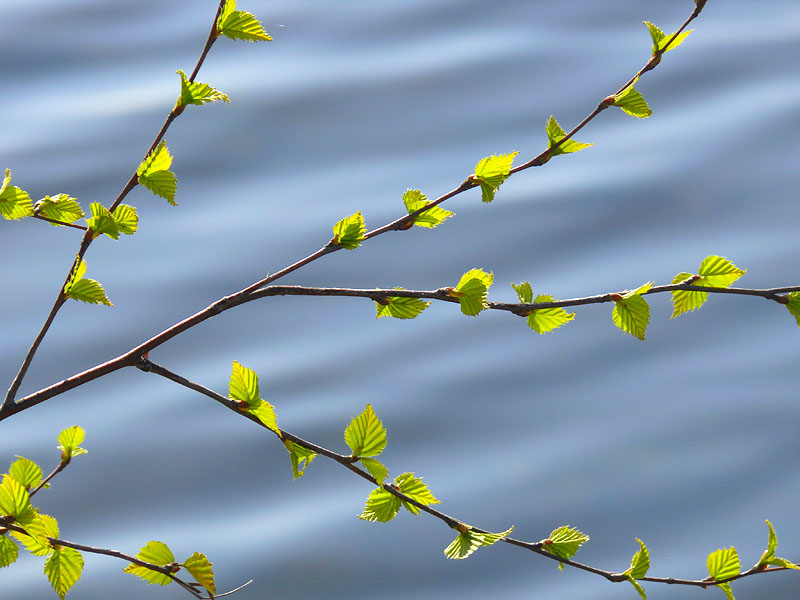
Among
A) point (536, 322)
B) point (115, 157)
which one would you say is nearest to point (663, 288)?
point (536, 322)

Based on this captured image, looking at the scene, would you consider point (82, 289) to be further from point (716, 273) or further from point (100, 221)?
point (716, 273)

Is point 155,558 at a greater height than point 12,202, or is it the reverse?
point 12,202

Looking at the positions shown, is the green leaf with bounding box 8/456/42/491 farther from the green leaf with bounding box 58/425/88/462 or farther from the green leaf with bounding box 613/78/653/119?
the green leaf with bounding box 613/78/653/119

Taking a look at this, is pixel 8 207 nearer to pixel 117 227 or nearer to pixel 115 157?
pixel 117 227

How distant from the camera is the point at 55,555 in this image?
9.7 inches

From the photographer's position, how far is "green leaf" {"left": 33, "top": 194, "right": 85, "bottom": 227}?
282 millimetres

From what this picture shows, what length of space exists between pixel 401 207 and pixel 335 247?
0.50m

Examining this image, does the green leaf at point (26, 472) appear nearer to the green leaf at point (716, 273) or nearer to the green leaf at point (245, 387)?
the green leaf at point (245, 387)

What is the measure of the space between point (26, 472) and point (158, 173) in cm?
10

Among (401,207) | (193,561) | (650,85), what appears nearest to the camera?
(193,561)

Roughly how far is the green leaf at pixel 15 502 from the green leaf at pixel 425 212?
0.46ft

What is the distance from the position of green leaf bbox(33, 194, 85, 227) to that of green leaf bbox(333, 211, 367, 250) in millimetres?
84

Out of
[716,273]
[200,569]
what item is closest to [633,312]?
[716,273]

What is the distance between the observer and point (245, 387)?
0.25 meters
